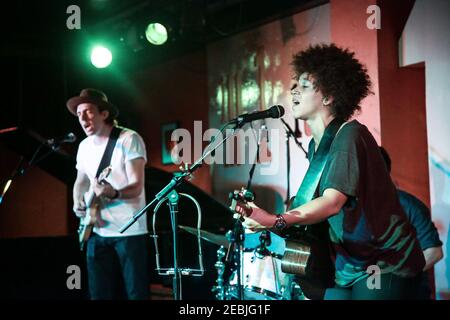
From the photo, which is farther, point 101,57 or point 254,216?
point 101,57

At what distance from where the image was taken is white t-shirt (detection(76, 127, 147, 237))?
4477 millimetres

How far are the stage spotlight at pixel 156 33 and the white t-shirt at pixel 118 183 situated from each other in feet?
8.42

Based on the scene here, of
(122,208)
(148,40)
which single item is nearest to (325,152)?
(122,208)

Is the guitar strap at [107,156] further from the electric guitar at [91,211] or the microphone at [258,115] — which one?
the microphone at [258,115]

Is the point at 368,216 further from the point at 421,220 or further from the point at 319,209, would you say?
the point at 421,220

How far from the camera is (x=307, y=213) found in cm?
251

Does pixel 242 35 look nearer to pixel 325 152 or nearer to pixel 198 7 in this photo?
pixel 198 7

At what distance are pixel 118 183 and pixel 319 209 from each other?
240 centimetres

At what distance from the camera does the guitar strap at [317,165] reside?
110 inches

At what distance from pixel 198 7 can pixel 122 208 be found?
318cm

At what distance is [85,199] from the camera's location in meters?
4.73

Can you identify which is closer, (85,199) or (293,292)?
(293,292)

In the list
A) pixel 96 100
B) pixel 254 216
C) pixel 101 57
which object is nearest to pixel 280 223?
pixel 254 216

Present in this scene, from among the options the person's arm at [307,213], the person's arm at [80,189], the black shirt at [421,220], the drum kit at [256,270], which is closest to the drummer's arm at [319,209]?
the person's arm at [307,213]
